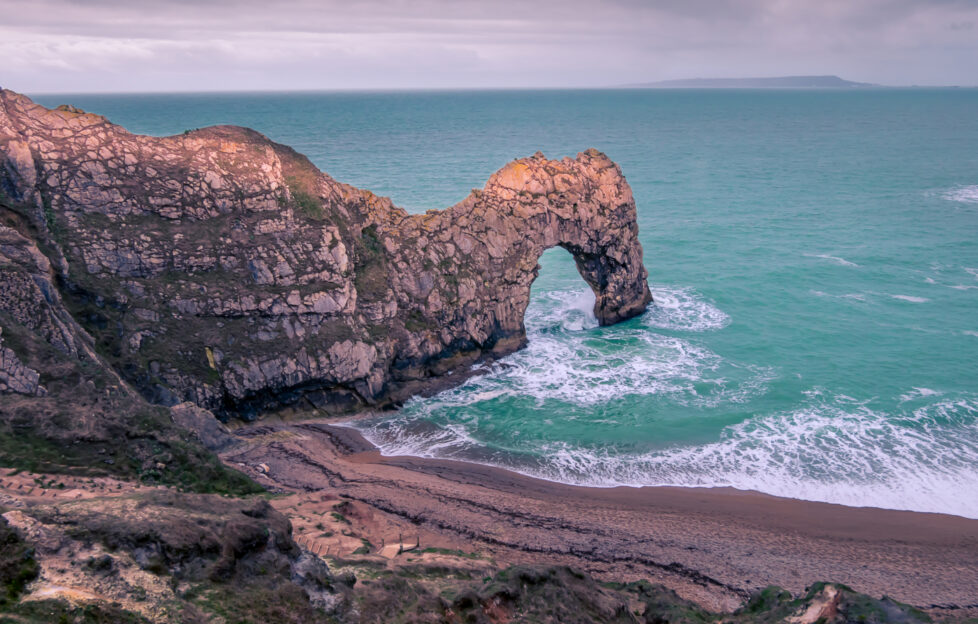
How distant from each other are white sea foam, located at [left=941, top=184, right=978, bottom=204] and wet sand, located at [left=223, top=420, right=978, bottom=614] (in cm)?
6737

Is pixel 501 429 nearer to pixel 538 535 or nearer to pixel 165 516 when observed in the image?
pixel 538 535

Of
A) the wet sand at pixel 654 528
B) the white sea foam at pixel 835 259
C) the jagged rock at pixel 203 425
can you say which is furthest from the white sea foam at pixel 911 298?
the jagged rock at pixel 203 425

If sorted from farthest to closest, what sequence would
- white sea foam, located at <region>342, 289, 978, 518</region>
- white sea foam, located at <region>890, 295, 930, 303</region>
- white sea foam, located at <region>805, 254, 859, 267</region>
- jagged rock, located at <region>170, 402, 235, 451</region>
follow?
white sea foam, located at <region>805, 254, 859, 267</region>
white sea foam, located at <region>890, 295, 930, 303</region>
white sea foam, located at <region>342, 289, 978, 518</region>
jagged rock, located at <region>170, 402, 235, 451</region>

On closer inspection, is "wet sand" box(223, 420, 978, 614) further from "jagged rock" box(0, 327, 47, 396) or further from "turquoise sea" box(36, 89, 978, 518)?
"jagged rock" box(0, 327, 47, 396)

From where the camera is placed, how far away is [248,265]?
3281 cm

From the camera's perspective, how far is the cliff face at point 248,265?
30.0 meters

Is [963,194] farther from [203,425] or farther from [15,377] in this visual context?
[15,377]

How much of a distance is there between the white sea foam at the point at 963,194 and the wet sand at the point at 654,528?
221 feet

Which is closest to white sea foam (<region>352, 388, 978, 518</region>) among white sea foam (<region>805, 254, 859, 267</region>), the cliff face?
the cliff face

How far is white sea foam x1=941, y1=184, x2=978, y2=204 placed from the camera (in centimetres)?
7788

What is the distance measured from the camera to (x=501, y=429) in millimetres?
33312

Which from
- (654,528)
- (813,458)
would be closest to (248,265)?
(654,528)

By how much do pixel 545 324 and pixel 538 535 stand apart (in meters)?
23.3

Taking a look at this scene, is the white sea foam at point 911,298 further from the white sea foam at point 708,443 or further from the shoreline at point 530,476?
the shoreline at point 530,476
